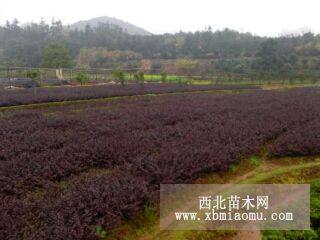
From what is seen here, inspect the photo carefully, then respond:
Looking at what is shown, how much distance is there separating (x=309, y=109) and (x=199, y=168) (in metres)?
11.0

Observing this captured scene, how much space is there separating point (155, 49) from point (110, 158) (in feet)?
291

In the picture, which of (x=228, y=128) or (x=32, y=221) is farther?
(x=228, y=128)

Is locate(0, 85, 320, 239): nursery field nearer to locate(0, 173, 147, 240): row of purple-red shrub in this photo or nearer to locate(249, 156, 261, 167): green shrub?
locate(0, 173, 147, 240): row of purple-red shrub

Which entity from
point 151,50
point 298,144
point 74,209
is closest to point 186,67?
point 151,50

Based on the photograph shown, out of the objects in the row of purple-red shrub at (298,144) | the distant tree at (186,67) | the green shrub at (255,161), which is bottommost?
the green shrub at (255,161)

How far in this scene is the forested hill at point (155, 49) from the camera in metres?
69.6

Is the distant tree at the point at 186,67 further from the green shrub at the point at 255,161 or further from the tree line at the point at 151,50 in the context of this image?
the green shrub at the point at 255,161

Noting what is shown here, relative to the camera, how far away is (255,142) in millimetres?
10469

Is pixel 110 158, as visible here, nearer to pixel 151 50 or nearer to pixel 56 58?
pixel 56 58

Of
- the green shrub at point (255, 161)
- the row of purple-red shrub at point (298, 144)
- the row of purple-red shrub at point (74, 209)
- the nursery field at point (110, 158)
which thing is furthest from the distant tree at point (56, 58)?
the row of purple-red shrub at point (74, 209)

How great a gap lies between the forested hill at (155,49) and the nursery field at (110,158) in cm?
5101

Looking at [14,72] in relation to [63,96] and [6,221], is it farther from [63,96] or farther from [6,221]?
A: [6,221]

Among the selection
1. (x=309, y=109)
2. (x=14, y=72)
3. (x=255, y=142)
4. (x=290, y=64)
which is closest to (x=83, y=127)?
(x=255, y=142)

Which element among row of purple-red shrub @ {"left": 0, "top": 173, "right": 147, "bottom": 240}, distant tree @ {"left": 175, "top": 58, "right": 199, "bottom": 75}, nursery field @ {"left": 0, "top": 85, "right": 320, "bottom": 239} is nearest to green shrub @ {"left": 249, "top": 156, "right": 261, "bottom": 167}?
nursery field @ {"left": 0, "top": 85, "right": 320, "bottom": 239}
